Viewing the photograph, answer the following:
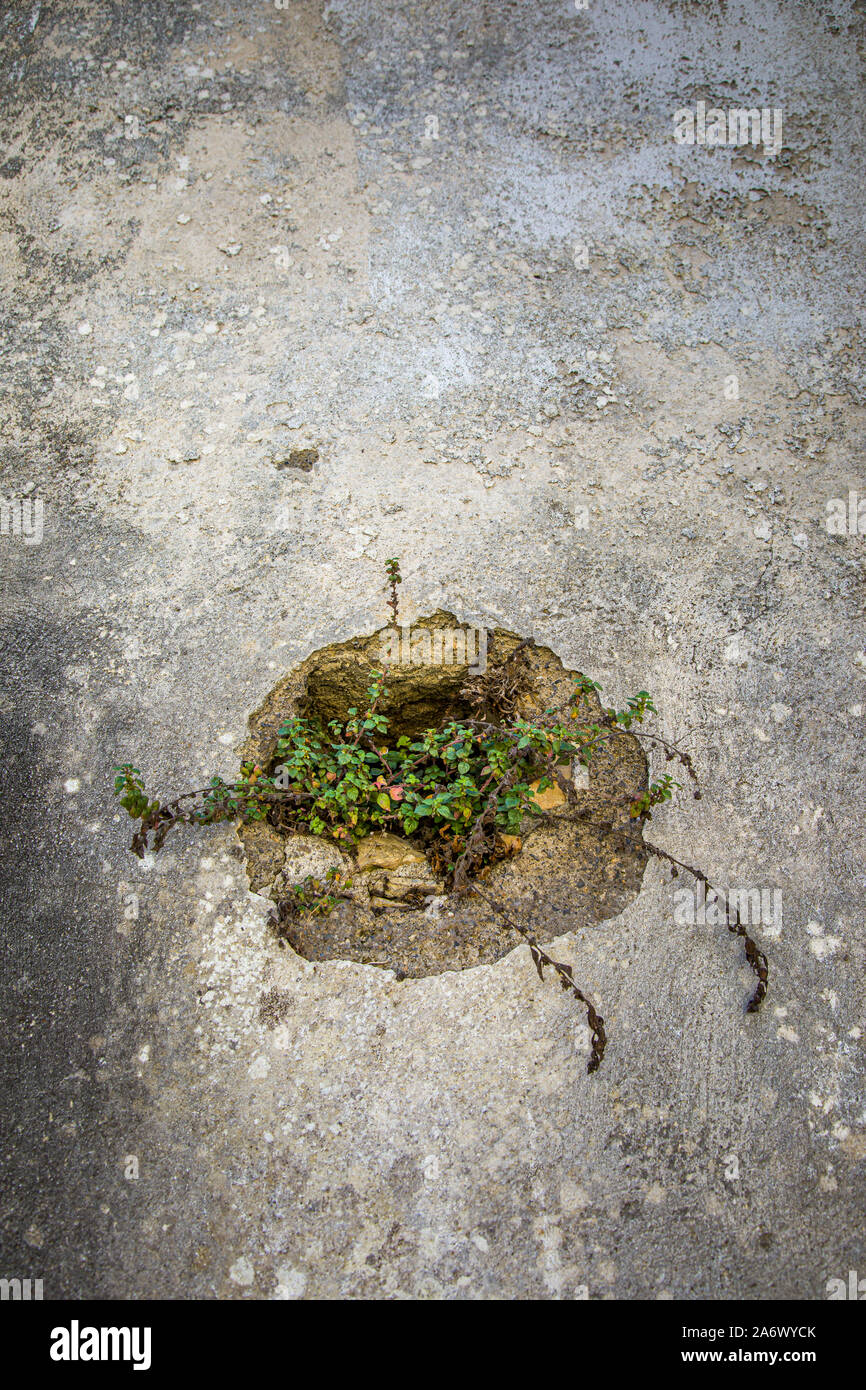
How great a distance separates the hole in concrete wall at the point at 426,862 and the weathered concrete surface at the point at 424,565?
0.22 feet

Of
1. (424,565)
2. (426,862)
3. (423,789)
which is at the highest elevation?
(424,565)

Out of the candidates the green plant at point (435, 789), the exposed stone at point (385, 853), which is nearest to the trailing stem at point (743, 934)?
the green plant at point (435, 789)

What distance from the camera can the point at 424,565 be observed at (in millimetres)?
2635

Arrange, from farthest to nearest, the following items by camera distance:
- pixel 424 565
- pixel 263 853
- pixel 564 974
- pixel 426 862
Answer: pixel 424 565 → pixel 426 862 → pixel 263 853 → pixel 564 974

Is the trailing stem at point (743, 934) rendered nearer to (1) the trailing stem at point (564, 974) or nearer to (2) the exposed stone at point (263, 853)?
(1) the trailing stem at point (564, 974)

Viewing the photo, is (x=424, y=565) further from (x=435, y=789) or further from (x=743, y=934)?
(x=743, y=934)

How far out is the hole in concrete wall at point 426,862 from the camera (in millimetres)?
2141

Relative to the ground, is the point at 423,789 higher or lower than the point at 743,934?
higher

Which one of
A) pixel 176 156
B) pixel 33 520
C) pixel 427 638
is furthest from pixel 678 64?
pixel 33 520

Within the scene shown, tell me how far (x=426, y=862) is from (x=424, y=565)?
3.24ft

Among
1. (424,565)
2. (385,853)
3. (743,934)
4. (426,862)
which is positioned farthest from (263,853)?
(743,934)

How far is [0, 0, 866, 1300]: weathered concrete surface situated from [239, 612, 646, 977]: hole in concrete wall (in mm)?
69

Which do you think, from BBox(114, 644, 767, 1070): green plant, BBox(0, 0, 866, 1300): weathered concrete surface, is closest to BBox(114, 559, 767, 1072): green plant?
BBox(114, 644, 767, 1070): green plant

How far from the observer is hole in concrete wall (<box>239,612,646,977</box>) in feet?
7.02
